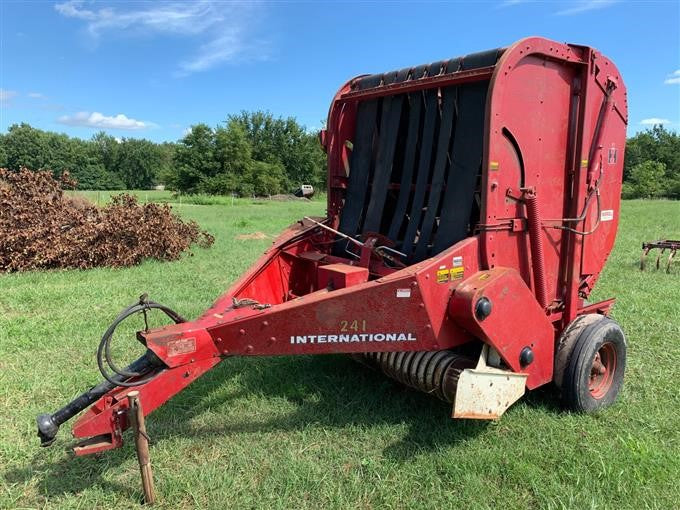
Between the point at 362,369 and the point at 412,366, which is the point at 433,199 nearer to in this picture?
the point at 412,366

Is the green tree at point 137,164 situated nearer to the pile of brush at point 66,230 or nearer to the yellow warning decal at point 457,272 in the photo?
the pile of brush at point 66,230

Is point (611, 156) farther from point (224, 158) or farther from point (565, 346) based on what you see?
point (224, 158)

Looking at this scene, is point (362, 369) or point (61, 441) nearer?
point (61, 441)

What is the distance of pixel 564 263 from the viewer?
152 inches

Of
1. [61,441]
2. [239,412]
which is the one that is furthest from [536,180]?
[61,441]

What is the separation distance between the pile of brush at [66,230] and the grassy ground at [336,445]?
4.69m

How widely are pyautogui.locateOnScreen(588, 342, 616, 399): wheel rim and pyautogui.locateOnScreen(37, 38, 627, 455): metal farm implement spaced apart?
0.04 ft

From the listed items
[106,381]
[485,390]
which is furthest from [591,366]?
[106,381]

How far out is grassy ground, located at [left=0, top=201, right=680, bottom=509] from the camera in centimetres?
288

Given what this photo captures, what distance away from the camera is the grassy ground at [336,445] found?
2883 mm

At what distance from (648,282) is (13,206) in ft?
37.5

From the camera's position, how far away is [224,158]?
5356 centimetres

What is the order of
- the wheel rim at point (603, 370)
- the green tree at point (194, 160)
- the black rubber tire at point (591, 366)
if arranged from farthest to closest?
the green tree at point (194, 160), the wheel rim at point (603, 370), the black rubber tire at point (591, 366)

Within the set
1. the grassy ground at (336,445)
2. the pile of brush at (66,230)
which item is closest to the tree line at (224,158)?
the pile of brush at (66,230)
